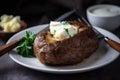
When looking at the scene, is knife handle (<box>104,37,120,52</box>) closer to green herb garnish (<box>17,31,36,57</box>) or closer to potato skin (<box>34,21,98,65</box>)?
potato skin (<box>34,21,98,65</box>)

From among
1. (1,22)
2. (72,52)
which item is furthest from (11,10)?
(72,52)

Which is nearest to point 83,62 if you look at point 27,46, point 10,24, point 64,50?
point 64,50

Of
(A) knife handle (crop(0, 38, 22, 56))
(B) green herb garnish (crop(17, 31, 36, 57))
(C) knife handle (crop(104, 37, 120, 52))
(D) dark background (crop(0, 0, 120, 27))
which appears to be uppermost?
(A) knife handle (crop(0, 38, 22, 56))

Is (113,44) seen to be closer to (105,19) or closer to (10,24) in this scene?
(105,19)

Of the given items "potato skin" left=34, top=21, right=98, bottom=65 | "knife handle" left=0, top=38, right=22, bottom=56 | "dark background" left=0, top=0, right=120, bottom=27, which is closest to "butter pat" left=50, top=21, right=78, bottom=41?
"potato skin" left=34, top=21, right=98, bottom=65

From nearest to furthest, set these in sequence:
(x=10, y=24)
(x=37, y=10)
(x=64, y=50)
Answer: (x=64, y=50), (x=10, y=24), (x=37, y=10)

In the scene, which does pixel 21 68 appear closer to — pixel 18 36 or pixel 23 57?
pixel 23 57

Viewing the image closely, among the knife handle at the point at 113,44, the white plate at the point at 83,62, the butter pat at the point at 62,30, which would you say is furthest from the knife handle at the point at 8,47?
the knife handle at the point at 113,44
